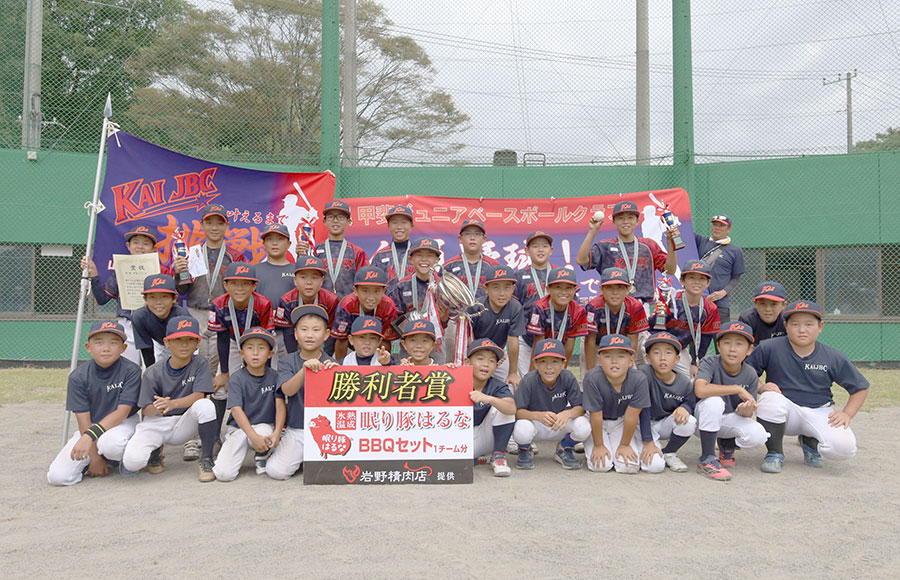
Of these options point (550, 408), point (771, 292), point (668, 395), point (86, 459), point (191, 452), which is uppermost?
point (771, 292)

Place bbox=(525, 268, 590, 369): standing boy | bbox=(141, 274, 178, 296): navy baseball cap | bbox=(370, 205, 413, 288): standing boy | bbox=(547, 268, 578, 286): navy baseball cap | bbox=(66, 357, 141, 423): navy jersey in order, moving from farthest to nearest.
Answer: bbox=(370, 205, 413, 288): standing boy < bbox=(525, 268, 590, 369): standing boy < bbox=(547, 268, 578, 286): navy baseball cap < bbox=(141, 274, 178, 296): navy baseball cap < bbox=(66, 357, 141, 423): navy jersey

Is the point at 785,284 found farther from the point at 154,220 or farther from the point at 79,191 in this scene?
the point at 79,191

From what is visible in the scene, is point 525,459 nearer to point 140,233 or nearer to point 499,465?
point 499,465

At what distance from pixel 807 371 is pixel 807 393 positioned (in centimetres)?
18

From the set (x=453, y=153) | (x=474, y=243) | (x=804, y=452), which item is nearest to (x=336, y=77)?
(x=453, y=153)

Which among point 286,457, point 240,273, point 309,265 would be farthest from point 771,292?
point 240,273

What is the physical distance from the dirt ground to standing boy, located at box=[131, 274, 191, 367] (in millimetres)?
1283

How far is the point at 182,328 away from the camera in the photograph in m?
4.93

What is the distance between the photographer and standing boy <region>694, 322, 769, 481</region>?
16.1 ft

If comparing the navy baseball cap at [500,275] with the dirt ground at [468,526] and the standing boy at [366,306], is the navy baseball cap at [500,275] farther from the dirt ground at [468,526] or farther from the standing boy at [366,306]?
the dirt ground at [468,526]

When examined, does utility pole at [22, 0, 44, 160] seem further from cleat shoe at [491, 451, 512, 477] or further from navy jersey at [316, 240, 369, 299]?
cleat shoe at [491, 451, 512, 477]

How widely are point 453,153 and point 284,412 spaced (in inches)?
272

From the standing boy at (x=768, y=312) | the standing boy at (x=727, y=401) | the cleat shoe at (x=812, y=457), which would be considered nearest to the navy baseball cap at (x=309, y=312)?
the standing boy at (x=727, y=401)

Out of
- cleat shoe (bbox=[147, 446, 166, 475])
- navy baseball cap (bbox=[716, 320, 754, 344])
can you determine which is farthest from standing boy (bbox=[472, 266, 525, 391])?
cleat shoe (bbox=[147, 446, 166, 475])
